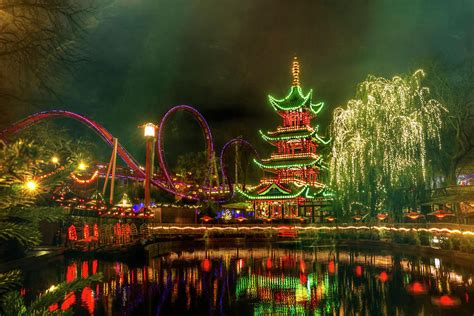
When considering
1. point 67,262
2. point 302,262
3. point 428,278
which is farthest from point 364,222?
point 67,262

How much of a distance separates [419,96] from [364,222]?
38.0ft

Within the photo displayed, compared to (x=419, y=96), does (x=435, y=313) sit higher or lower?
lower

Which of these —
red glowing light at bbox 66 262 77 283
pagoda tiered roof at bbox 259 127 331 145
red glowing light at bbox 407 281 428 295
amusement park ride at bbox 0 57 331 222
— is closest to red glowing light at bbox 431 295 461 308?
red glowing light at bbox 407 281 428 295

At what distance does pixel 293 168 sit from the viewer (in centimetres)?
5544

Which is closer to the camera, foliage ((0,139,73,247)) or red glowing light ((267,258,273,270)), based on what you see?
foliage ((0,139,73,247))

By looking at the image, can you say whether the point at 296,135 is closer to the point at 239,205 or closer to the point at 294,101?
the point at 294,101

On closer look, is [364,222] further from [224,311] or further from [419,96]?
[224,311]

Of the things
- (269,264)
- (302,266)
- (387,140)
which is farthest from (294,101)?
(302,266)

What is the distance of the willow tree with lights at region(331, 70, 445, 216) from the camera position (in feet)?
78.7

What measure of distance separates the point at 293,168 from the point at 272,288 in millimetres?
43765

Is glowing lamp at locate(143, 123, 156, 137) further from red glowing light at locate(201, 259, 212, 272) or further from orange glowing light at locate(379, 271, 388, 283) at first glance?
orange glowing light at locate(379, 271, 388, 283)

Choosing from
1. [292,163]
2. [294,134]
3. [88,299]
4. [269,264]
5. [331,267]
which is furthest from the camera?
[294,134]

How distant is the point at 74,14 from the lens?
5.33 meters

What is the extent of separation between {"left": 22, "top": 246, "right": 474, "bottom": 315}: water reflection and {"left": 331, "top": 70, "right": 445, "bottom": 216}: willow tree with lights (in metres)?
7.04
